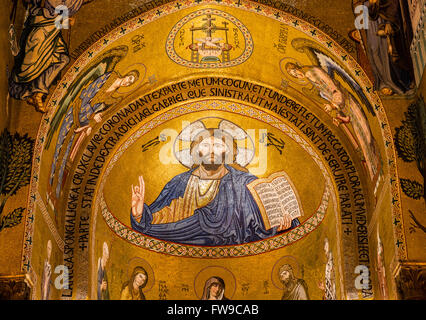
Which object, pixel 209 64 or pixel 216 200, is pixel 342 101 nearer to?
pixel 209 64

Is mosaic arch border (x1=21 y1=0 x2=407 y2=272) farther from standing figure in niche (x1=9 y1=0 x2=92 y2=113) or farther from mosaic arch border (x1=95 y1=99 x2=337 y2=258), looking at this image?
mosaic arch border (x1=95 y1=99 x2=337 y2=258)

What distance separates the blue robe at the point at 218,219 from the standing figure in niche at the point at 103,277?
1087 millimetres

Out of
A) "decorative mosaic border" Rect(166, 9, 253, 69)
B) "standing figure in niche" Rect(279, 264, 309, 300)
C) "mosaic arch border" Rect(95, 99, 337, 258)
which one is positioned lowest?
"standing figure in niche" Rect(279, 264, 309, 300)

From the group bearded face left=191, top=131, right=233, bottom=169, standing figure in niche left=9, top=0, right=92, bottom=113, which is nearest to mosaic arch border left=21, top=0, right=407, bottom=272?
standing figure in niche left=9, top=0, right=92, bottom=113

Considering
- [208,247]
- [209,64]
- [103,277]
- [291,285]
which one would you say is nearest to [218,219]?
[208,247]

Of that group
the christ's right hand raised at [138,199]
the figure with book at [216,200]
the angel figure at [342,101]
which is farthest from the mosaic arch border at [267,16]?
the christ's right hand raised at [138,199]

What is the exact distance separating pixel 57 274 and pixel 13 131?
2951 millimetres

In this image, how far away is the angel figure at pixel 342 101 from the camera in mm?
13289

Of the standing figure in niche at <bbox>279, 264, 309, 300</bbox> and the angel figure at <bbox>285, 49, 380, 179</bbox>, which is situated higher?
the angel figure at <bbox>285, 49, 380, 179</bbox>

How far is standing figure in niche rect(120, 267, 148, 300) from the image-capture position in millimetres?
15148

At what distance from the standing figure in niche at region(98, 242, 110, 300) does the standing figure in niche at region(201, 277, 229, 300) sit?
2204 millimetres

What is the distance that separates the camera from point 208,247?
15.9 metres

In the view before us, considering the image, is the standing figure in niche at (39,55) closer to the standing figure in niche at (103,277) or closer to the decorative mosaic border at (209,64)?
the decorative mosaic border at (209,64)
